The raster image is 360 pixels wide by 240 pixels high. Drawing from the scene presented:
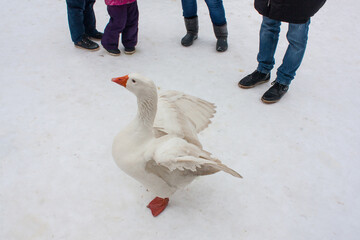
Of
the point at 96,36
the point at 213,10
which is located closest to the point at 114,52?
the point at 96,36

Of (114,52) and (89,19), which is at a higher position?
(89,19)

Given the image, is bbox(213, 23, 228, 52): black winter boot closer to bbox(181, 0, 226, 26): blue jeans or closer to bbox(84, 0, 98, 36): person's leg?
bbox(181, 0, 226, 26): blue jeans

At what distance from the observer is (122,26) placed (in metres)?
2.53

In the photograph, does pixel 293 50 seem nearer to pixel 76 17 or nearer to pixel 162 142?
pixel 162 142

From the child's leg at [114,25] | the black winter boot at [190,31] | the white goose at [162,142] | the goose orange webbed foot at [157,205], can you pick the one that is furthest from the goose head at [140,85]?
the black winter boot at [190,31]

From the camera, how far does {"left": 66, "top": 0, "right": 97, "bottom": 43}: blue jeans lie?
248 centimetres

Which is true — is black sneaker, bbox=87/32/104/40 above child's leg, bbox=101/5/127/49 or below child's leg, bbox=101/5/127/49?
below

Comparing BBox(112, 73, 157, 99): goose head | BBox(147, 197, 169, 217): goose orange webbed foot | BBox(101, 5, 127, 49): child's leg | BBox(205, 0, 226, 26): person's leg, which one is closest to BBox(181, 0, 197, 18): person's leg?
BBox(205, 0, 226, 26): person's leg

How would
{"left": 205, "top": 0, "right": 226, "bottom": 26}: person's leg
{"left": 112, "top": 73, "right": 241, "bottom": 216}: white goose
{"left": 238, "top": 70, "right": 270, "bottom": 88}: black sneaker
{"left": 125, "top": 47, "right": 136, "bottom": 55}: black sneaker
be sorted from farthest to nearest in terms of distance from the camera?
{"left": 125, "top": 47, "right": 136, "bottom": 55}: black sneaker < {"left": 205, "top": 0, "right": 226, "bottom": 26}: person's leg < {"left": 238, "top": 70, "right": 270, "bottom": 88}: black sneaker < {"left": 112, "top": 73, "right": 241, "bottom": 216}: white goose

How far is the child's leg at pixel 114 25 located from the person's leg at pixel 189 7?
0.62 m

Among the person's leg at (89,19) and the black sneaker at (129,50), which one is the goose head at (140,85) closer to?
the black sneaker at (129,50)

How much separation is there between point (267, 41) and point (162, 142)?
1.44m

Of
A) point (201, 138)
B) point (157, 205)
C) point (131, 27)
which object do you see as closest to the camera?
point (157, 205)

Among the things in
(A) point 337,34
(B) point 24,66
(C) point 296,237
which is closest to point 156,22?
(B) point 24,66
